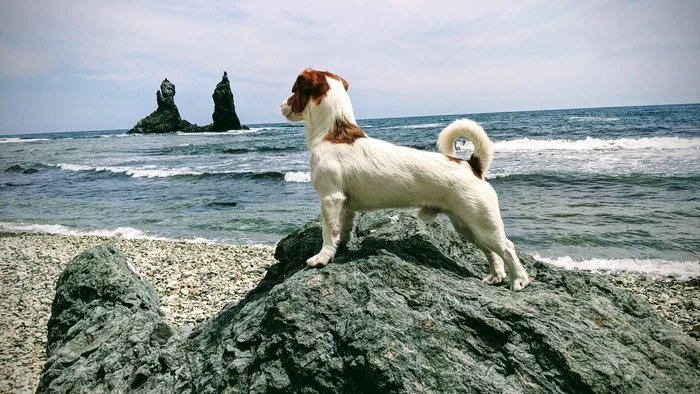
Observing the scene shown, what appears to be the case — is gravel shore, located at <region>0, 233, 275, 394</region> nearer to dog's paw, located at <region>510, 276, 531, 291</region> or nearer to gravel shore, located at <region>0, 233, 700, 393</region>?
gravel shore, located at <region>0, 233, 700, 393</region>

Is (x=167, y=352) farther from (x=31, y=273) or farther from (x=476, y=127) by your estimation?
(x=31, y=273)

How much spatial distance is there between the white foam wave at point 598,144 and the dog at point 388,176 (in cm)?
2697

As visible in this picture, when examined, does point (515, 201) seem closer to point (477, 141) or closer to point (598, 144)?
point (477, 141)

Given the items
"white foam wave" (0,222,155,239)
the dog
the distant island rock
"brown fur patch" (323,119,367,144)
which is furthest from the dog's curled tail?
the distant island rock

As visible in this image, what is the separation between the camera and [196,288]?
847cm

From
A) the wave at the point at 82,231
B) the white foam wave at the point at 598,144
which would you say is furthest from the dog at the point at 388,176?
the white foam wave at the point at 598,144

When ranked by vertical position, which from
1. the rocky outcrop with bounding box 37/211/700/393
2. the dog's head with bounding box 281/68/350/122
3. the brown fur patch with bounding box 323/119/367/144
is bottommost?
the rocky outcrop with bounding box 37/211/700/393

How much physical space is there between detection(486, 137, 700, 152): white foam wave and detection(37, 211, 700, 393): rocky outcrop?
2729 centimetres

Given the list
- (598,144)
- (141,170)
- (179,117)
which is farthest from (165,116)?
(598,144)

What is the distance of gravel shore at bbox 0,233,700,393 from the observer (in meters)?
5.93

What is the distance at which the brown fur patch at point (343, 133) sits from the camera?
3555 millimetres

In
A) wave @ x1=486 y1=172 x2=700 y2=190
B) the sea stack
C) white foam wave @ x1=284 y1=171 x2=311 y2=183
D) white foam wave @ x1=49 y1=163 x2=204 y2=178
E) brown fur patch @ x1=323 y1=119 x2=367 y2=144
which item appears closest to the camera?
brown fur patch @ x1=323 y1=119 x2=367 y2=144

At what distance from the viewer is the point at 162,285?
8641 millimetres

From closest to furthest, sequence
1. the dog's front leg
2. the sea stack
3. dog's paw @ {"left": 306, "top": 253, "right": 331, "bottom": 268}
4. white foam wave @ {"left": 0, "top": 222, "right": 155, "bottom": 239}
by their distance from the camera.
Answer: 1. dog's paw @ {"left": 306, "top": 253, "right": 331, "bottom": 268}
2. the dog's front leg
3. white foam wave @ {"left": 0, "top": 222, "right": 155, "bottom": 239}
4. the sea stack
